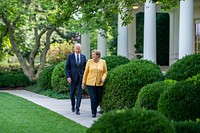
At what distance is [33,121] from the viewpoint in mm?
10492

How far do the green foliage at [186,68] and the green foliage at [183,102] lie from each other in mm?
2269

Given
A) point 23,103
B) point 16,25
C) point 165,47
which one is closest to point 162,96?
point 23,103

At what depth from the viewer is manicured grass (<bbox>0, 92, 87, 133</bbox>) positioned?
923 cm

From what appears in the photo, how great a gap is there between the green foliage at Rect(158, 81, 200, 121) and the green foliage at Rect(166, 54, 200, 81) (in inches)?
89.3

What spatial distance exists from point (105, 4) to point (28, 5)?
38.9 ft

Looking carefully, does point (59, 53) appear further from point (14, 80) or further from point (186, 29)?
point (186, 29)

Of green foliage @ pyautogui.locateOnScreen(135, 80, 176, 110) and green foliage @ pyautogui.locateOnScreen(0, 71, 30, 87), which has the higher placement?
green foliage @ pyautogui.locateOnScreen(135, 80, 176, 110)

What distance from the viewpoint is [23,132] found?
900cm

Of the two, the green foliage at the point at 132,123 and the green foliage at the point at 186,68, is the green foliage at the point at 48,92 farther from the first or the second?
the green foliage at the point at 132,123

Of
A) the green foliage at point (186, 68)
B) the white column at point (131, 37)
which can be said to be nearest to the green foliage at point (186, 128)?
the green foliage at point (186, 68)

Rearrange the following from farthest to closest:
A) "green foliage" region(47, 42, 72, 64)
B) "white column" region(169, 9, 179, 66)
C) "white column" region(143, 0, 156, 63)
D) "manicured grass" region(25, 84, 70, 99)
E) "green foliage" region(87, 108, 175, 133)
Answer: "green foliage" region(47, 42, 72, 64) < "white column" region(169, 9, 179, 66) < "white column" region(143, 0, 156, 63) < "manicured grass" region(25, 84, 70, 99) < "green foliage" region(87, 108, 175, 133)

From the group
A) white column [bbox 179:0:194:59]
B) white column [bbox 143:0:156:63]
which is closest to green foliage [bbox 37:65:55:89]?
white column [bbox 143:0:156:63]

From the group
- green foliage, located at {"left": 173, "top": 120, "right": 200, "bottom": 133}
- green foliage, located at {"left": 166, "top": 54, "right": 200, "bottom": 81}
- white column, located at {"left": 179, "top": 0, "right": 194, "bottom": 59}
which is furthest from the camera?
white column, located at {"left": 179, "top": 0, "right": 194, "bottom": 59}

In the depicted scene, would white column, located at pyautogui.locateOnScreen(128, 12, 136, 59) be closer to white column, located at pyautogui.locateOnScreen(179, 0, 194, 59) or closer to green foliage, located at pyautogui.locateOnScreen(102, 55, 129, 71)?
white column, located at pyautogui.locateOnScreen(179, 0, 194, 59)
